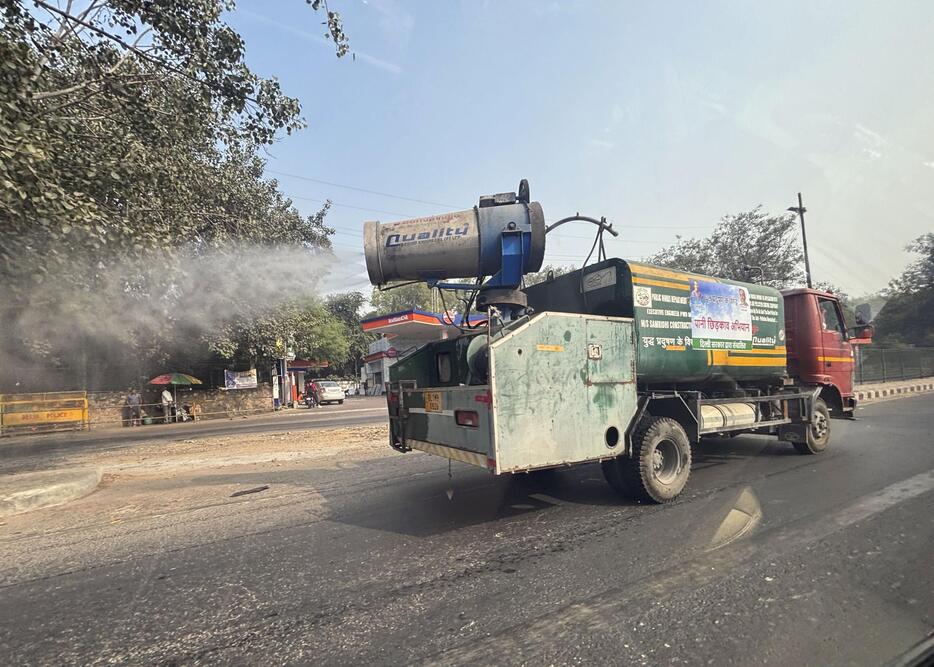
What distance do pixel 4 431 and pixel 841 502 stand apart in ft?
75.9

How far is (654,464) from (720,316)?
217 centimetres

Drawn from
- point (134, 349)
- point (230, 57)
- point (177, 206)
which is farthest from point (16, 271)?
point (134, 349)

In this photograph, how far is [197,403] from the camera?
74.5 feet

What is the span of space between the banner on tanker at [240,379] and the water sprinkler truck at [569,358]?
1991 centimetres

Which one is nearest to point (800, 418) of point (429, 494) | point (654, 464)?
point (654, 464)

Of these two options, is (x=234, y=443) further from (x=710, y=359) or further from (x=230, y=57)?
(x=710, y=359)

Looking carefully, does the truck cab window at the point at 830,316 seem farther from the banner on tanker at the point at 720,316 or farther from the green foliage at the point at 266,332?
the green foliage at the point at 266,332

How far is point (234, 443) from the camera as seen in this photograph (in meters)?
12.1

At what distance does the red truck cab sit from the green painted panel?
4.65 m

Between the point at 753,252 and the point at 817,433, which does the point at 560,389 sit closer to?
the point at 817,433

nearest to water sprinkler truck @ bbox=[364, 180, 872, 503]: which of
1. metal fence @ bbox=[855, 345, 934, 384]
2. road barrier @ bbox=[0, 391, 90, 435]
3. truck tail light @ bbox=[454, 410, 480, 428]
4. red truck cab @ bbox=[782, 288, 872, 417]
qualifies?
truck tail light @ bbox=[454, 410, 480, 428]

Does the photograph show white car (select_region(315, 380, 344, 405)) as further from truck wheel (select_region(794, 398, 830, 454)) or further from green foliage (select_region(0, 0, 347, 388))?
truck wheel (select_region(794, 398, 830, 454))

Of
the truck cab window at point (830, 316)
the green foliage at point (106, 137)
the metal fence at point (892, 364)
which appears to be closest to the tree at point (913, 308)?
the metal fence at point (892, 364)

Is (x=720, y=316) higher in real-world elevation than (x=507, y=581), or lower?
higher
